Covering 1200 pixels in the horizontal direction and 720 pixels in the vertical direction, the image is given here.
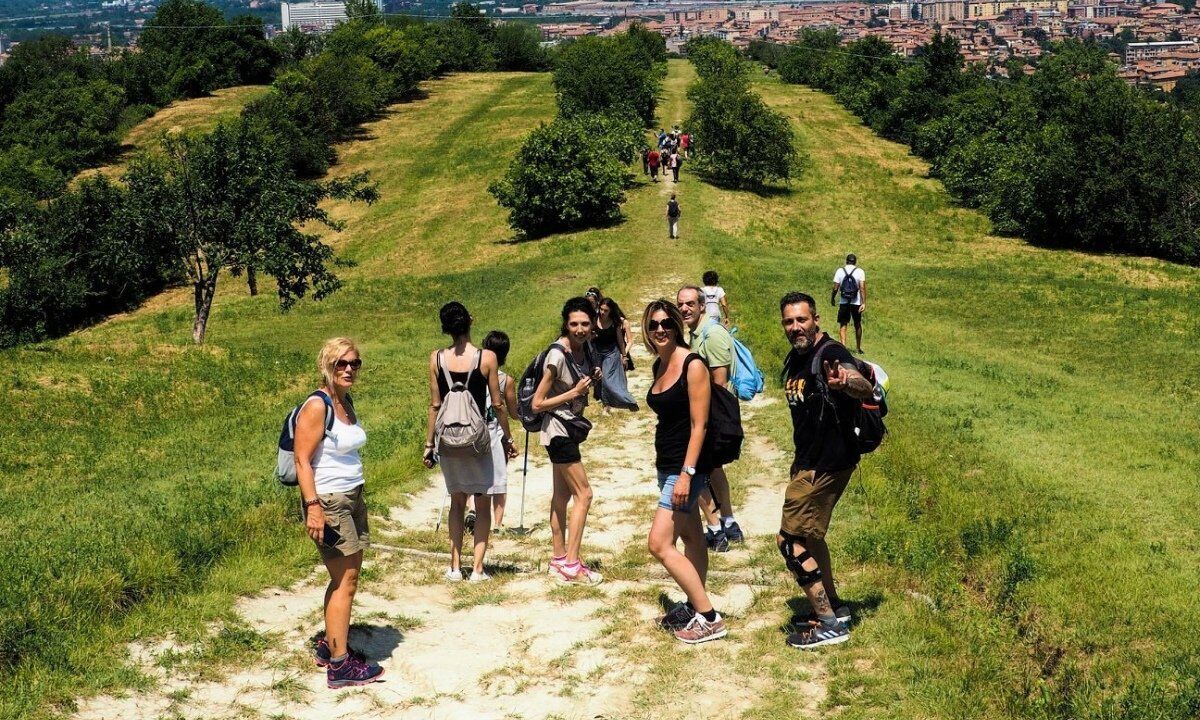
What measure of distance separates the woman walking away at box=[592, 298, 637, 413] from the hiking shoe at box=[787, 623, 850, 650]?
2.67 metres

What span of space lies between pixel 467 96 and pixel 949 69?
36.4 meters

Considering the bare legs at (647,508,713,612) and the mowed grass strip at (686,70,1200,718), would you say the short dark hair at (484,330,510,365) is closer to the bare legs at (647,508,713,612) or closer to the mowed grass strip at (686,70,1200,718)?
the bare legs at (647,508,713,612)

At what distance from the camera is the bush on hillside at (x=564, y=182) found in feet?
143

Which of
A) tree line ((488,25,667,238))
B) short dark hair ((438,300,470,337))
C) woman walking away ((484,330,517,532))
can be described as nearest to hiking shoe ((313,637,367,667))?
woman walking away ((484,330,517,532))

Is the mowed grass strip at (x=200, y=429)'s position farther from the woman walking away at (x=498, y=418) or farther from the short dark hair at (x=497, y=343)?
the short dark hair at (x=497, y=343)

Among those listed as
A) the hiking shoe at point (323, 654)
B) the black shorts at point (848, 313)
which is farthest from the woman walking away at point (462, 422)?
the black shorts at point (848, 313)

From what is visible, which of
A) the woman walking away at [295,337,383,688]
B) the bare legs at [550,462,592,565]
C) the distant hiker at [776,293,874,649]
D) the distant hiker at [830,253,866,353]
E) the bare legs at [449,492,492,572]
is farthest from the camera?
the distant hiker at [830,253,866,353]

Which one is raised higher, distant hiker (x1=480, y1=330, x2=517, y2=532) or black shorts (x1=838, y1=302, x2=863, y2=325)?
distant hiker (x1=480, y1=330, x2=517, y2=532)

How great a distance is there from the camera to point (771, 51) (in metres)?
135

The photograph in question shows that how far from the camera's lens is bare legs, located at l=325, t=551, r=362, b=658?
715 centimetres

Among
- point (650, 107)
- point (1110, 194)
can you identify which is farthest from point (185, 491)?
point (650, 107)

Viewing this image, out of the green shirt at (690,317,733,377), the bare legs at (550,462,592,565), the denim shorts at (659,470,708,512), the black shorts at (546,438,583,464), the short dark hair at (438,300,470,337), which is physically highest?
the short dark hair at (438,300,470,337)

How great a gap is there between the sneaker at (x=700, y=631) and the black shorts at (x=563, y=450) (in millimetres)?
1846

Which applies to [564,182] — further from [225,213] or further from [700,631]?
[700,631]
